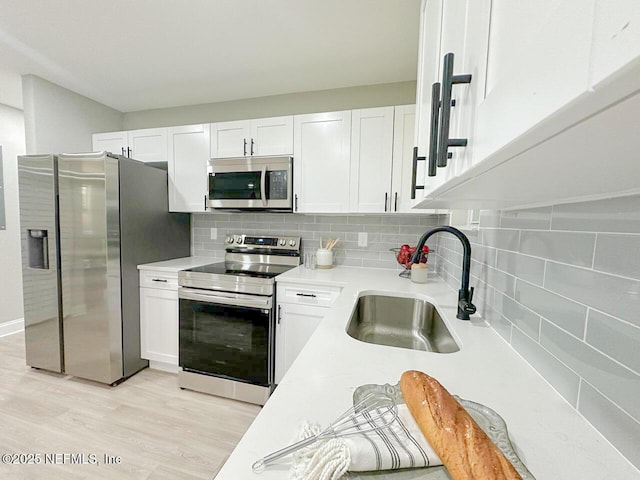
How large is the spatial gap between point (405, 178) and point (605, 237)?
4.95 feet

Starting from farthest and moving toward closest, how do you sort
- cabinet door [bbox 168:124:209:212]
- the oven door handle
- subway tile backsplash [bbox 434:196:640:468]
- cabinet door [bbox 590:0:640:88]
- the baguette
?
cabinet door [bbox 168:124:209:212] → the oven door handle → subway tile backsplash [bbox 434:196:640:468] → the baguette → cabinet door [bbox 590:0:640:88]

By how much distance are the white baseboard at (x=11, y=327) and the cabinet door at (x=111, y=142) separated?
6.82 feet

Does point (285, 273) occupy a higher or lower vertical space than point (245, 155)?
lower

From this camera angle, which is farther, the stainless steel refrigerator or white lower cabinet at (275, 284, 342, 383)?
the stainless steel refrigerator

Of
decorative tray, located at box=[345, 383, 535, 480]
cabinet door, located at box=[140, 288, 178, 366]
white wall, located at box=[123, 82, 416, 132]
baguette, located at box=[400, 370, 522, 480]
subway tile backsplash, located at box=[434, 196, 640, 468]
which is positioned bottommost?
cabinet door, located at box=[140, 288, 178, 366]

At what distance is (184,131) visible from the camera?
2314mm

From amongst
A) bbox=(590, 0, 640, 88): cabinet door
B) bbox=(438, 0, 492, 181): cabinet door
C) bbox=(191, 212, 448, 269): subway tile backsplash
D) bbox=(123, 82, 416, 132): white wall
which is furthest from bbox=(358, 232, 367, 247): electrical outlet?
bbox=(590, 0, 640, 88): cabinet door

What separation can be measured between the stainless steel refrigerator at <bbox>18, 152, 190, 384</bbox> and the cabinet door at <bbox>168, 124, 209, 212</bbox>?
0.25m

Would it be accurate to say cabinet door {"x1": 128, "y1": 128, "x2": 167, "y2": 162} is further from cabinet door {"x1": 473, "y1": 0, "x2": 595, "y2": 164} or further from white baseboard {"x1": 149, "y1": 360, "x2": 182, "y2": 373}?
cabinet door {"x1": 473, "y1": 0, "x2": 595, "y2": 164}

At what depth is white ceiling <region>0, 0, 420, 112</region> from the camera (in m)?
1.50

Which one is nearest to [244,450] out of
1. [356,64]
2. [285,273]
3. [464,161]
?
[464,161]

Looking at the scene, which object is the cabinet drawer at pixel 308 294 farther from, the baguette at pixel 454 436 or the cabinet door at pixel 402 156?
the baguette at pixel 454 436

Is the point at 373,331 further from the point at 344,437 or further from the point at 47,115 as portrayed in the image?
the point at 47,115

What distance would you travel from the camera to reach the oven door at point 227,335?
182cm
